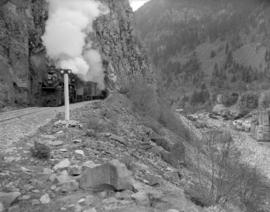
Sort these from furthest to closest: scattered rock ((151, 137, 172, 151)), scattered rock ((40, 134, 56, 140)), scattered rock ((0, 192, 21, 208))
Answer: scattered rock ((151, 137, 172, 151)), scattered rock ((40, 134, 56, 140)), scattered rock ((0, 192, 21, 208))

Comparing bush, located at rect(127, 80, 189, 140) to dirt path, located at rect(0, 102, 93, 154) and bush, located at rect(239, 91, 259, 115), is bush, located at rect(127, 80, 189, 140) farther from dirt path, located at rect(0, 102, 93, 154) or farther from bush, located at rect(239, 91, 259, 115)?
bush, located at rect(239, 91, 259, 115)

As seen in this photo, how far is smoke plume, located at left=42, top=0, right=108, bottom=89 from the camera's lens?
22.8 m

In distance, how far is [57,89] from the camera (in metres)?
23.3

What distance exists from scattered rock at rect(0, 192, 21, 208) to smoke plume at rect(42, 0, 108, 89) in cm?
1651

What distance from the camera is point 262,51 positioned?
16075 cm

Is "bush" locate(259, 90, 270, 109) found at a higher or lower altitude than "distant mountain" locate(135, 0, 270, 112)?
lower

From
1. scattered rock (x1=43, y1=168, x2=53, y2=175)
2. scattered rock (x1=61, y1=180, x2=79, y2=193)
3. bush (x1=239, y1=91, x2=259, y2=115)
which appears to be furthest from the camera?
bush (x1=239, y1=91, x2=259, y2=115)

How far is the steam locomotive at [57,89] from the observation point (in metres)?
22.9

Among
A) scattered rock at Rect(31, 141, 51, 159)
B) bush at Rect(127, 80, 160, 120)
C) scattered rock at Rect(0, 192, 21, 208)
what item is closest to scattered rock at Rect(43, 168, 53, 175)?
scattered rock at Rect(31, 141, 51, 159)

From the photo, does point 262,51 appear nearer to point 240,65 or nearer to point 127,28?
point 240,65

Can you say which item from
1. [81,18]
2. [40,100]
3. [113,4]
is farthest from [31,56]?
[113,4]

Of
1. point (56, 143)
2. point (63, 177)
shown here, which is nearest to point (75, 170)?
point (63, 177)

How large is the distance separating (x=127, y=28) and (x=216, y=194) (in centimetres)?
3571

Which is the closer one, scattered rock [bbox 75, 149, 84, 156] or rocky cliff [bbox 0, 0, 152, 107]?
scattered rock [bbox 75, 149, 84, 156]
